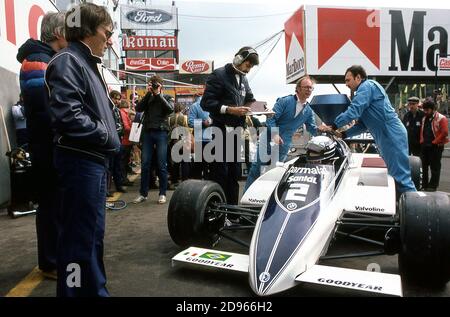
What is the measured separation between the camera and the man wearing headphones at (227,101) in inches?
161

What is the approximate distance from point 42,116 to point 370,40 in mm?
13842

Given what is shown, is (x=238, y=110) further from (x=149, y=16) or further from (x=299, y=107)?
(x=149, y=16)

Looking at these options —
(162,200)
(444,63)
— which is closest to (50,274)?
(162,200)

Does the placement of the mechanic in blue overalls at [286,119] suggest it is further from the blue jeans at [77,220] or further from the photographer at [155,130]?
the blue jeans at [77,220]

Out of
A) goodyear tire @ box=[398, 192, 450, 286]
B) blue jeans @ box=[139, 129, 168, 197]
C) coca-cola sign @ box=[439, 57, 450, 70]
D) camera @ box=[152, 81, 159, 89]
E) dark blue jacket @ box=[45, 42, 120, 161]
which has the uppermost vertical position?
coca-cola sign @ box=[439, 57, 450, 70]

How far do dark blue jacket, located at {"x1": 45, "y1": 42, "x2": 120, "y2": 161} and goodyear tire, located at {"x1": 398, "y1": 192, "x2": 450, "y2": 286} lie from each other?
190cm

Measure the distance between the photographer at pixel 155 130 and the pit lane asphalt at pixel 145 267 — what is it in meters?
1.16

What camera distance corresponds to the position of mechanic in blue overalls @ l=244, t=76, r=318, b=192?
4.90m

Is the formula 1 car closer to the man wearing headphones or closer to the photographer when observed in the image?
the man wearing headphones

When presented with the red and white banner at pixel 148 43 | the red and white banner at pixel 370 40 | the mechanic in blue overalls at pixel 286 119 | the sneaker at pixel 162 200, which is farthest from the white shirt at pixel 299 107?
the red and white banner at pixel 148 43

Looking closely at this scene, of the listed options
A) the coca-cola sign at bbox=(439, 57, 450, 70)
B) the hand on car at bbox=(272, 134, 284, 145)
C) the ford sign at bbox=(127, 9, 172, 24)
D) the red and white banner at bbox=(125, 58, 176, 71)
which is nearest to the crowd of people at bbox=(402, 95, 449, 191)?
the hand on car at bbox=(272, 134, 284, 145)

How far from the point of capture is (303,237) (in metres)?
2.69

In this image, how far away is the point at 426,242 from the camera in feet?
8.73

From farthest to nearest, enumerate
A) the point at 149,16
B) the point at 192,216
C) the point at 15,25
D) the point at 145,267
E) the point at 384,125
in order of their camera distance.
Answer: the point at 149,16 < the point at 15,25 < the point at 384,125 < the point at 192,216 < the point at 145,267
